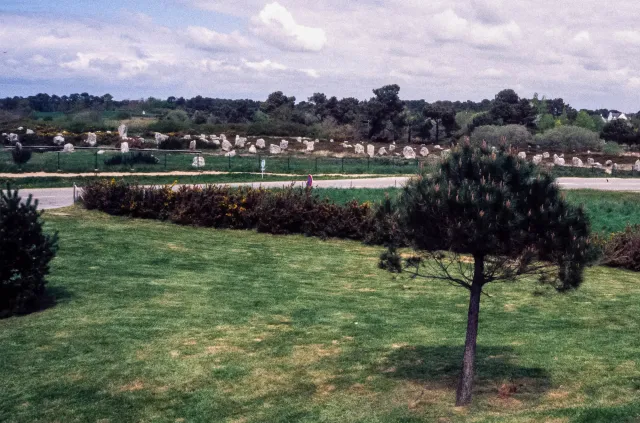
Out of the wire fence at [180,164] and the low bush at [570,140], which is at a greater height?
the low bush at [570,140]

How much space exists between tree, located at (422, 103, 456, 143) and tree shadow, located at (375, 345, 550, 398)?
71878mm

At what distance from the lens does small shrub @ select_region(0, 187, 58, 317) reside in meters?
11.8

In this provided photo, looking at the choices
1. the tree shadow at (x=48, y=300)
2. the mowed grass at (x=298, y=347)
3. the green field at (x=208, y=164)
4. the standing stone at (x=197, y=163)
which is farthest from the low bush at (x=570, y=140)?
the tree shadow at (x=48, y=300)

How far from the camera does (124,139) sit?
63156mm

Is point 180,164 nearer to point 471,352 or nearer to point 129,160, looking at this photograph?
point 129,160

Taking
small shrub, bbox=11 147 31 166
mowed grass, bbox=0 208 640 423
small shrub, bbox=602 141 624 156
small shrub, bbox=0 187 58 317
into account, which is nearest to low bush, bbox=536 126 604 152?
small shrub, bbox=602 141 624 156

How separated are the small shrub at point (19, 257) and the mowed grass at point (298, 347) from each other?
394 mm

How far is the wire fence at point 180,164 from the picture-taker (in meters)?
38.2

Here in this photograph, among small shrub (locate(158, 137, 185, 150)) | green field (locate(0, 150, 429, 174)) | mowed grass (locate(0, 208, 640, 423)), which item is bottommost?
mowed grass (locate(0, 208, 640, 423))

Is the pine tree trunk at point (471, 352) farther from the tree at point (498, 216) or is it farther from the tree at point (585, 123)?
the tree at point (585, 123)

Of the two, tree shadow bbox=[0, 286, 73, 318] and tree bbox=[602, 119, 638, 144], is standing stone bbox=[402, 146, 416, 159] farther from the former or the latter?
tree shadow bbox=[0, 286, 73, 318]

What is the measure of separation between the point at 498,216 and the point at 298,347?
443 centimetres

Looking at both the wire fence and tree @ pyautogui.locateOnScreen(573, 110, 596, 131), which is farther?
tree @ pyautogui.locateOnScreen(573, 110, 596, 131)

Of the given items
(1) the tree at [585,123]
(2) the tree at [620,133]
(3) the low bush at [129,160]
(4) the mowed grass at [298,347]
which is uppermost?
(1) the tree at [585,123]
